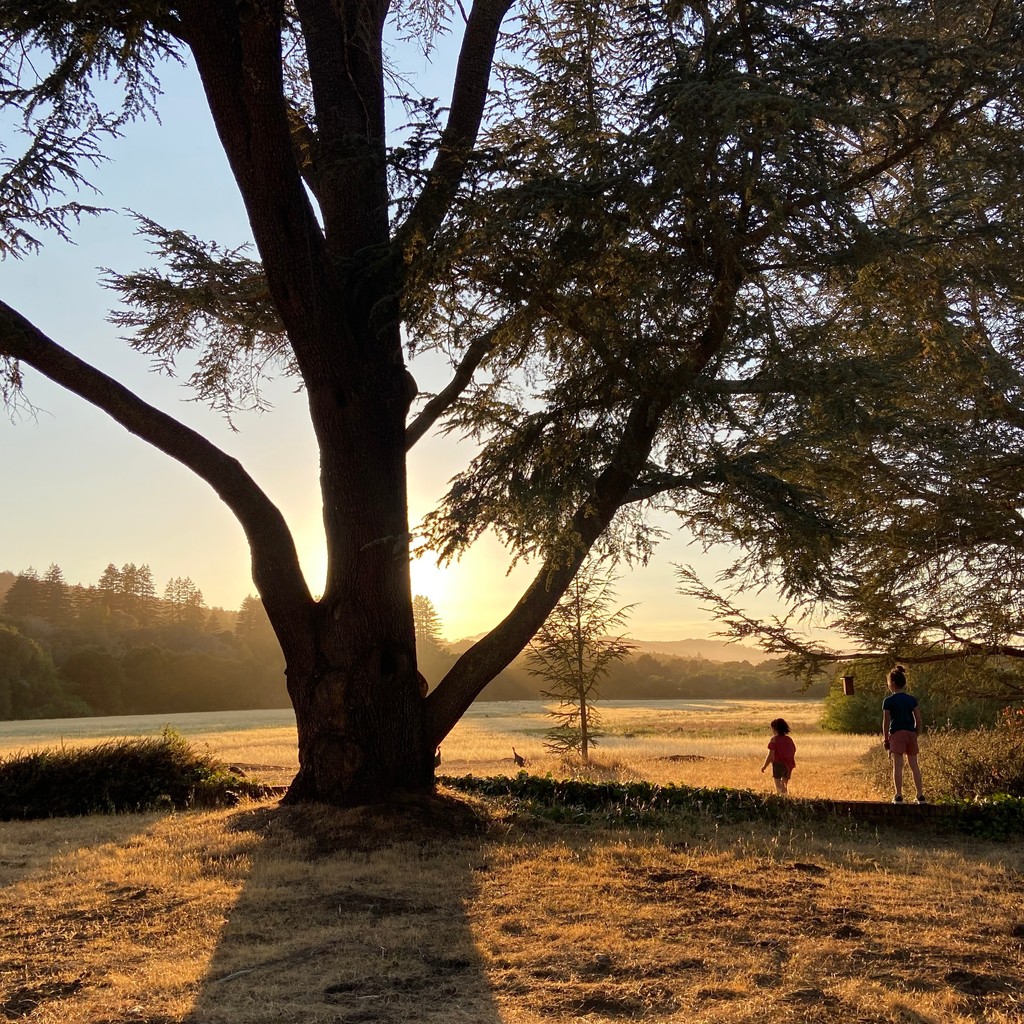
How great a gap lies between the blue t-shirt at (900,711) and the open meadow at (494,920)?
1.81 m

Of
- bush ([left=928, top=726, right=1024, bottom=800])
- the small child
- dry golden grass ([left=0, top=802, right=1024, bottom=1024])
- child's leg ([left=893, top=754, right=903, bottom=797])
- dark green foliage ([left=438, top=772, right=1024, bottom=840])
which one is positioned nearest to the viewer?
dry golden grass ([left=0, top=802, right=1024, bottom=1024])

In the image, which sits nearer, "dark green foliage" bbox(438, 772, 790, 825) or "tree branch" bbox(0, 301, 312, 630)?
"tree branch" bbox(0, 301, 312, 630)

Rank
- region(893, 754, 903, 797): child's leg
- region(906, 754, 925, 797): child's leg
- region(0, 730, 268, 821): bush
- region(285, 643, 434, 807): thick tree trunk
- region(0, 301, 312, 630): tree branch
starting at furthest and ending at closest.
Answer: region(0, 730, 268, 821): bush < region(893, 754, 903, 797): child's leg < region(906, 754, 925, 797): child's leg < region(285, 643, 434, 807): thick tree trunk < region(0, 301, 312, 630): tree branch

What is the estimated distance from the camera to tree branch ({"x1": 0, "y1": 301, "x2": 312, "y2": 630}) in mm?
9289

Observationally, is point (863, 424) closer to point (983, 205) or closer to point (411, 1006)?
point (983, 205)

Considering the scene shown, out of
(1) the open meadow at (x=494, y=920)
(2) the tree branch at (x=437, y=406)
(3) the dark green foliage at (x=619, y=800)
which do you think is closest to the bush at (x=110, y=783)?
(1) the open meadow at (x=494, y=920)

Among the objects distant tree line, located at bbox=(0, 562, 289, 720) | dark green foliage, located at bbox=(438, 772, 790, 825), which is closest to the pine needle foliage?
dark green foliage, located at bbox=(438, 772, 790, 825)

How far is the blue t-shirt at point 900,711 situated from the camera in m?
11.5

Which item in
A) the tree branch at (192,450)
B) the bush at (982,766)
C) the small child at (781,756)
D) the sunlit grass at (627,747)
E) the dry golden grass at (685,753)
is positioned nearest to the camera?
the tree branch at (192,450)

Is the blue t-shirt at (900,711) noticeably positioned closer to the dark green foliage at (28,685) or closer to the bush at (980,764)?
the bush at (980,764)

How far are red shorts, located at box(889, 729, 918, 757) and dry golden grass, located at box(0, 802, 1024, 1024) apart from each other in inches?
78.3

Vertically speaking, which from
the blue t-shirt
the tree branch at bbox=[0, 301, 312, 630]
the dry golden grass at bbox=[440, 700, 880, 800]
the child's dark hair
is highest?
the tree branch at bbox=[0, 301, 312, 630]

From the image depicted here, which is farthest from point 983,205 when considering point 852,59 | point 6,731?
point 6,731

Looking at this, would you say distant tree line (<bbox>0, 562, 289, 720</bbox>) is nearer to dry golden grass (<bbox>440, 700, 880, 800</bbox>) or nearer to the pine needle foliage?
dry golden grass (<bbox>440, 700, 880, 800</bbox>)
